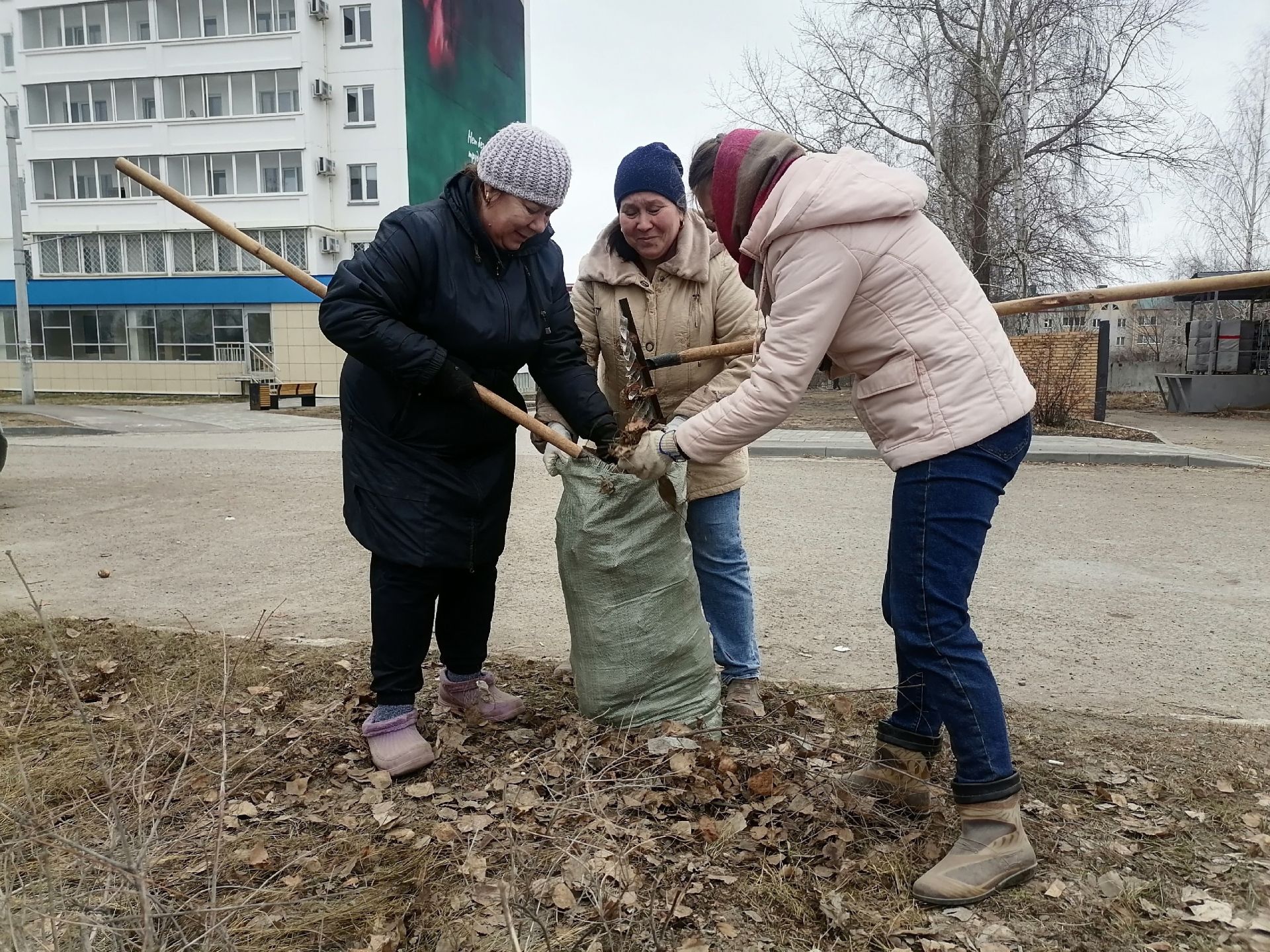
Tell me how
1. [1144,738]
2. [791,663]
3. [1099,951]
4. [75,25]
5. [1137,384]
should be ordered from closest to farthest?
1. [1099,951]
2. [1144,738]
3. [791,663]
4. [1137,384]
5. [75,25]

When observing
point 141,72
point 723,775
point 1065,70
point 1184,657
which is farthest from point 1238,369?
point 141,72

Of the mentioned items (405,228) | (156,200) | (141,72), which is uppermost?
(141,72)

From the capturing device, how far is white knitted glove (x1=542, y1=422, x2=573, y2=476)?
9.26 feet

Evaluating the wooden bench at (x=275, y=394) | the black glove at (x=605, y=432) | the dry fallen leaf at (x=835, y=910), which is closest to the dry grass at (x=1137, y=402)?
the wooden bench at (x=275, y=394)

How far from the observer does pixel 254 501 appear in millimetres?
7664

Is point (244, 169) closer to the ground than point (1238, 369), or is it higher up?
higher up

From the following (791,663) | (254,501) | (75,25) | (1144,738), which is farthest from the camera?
(75,25)

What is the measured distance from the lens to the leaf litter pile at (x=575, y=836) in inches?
72.4

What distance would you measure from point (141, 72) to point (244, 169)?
4.88 meters

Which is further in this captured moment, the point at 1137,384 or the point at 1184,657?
the point at 1137,384

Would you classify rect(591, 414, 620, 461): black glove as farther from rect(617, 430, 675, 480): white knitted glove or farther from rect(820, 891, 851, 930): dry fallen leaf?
rect(820, 891, 851, 930): dry fallen leaf

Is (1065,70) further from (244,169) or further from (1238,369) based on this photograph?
(244,169)

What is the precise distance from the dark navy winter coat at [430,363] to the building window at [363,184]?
29.7m

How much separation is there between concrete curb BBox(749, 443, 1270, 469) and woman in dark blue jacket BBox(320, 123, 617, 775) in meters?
7.67
